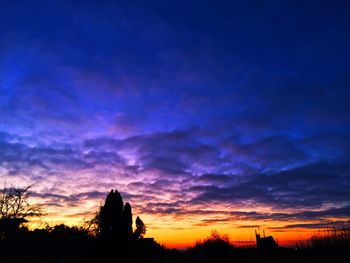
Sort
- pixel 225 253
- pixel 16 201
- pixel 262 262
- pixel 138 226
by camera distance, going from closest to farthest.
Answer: pixel 16 201, pixel 262 262, pixel 225 253, pixel 138 226

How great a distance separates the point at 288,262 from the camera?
94.4 feet

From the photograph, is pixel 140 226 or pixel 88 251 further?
pixel 140 226

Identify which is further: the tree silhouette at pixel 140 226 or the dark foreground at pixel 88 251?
the tree silhouette at pixel 140 226

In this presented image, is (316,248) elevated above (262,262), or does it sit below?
above

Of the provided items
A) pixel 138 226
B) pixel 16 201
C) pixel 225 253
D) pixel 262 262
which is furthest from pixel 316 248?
pixel 138 226

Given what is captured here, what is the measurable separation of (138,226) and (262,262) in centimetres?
5253

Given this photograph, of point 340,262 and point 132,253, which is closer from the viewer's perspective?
point 340,262

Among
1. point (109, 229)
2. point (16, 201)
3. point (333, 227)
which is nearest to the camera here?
point (333, 227)

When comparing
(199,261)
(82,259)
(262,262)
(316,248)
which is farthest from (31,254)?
(316,248)

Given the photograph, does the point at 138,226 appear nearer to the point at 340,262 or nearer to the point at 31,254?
the point at 31,254

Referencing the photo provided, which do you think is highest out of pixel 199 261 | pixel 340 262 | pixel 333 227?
pixel 333 227

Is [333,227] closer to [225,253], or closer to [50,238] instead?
[225,253]

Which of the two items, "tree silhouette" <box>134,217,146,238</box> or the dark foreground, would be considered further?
"tree silhouette" <box>134,217,146,238</box>

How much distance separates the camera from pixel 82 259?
131 feet
